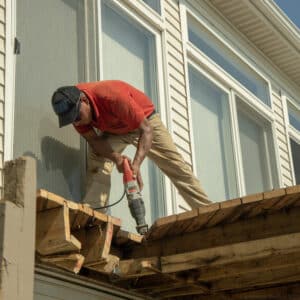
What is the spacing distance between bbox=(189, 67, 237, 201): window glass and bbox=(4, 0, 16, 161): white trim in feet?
9.94

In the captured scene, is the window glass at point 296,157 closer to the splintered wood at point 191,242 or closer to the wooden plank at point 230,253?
the splintered wood at point 191,242

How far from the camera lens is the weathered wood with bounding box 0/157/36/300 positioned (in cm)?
279

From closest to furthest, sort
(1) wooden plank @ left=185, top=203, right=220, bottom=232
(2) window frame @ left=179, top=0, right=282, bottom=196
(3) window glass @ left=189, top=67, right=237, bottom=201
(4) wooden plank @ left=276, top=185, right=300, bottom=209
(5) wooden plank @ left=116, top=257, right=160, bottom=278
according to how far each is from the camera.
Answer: (4) wooden plank @ left=276, top=185, right=300, bottom=209 → (1) wooden plank @ left=185, top=203, right=220, bottom=232 → (5) wooden plank @ left=116, top=257, right=160, bottom=278 → (3) window glass @ left=189, top=67, right=237, bottom=201 → (2) window frame @ left=179, top=0, right=282, bottom=196

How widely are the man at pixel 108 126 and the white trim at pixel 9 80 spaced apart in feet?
1.06

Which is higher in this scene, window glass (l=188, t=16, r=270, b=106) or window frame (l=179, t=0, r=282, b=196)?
window glass (l=188, t=16, r=270, b=106)

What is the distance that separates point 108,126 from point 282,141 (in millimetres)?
5590

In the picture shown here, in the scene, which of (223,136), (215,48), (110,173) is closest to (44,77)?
(110,173)

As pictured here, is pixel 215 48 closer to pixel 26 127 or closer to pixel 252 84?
pixel 252 84

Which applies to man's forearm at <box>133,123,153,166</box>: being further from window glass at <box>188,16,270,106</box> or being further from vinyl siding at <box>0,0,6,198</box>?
window glass at <box>188,16,270,106</box>

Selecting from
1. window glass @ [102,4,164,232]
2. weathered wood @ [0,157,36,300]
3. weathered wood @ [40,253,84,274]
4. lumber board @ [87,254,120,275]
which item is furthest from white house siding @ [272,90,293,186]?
weathered wood @ [0,157,36,300]

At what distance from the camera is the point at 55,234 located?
4.05 metres

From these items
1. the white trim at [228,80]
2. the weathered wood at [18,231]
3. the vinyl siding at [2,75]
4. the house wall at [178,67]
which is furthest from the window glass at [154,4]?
the weathered wood at [18,231]

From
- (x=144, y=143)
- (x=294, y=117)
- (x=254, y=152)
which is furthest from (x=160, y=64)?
(x=294, y=117)

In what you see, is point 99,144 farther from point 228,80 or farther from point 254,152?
point 254,152
